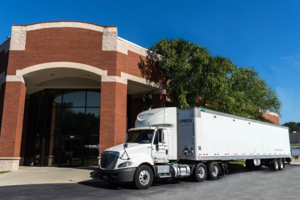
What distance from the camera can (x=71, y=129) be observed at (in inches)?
824

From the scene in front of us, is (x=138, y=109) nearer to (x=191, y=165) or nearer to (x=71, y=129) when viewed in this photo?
(x=71, y=129)

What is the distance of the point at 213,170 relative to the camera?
12812mm

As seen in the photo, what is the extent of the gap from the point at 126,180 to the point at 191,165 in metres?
3.85

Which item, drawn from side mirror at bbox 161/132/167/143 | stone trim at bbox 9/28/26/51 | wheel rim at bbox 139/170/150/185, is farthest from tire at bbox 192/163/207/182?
stone trim at bbox 9/28/26/51

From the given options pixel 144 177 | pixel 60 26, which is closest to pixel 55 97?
pixel 60 26

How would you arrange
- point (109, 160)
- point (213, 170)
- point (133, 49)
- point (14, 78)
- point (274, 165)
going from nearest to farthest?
1. point (109, 160)
2. point (213, 170)
3. point (274, 165)
4. point (14, 78)
5. point (133, 49)

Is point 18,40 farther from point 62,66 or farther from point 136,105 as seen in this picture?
point 136,105

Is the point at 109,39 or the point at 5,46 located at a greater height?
the point at 109,39

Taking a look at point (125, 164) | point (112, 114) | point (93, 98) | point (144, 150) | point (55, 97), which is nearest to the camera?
point (125, 164)

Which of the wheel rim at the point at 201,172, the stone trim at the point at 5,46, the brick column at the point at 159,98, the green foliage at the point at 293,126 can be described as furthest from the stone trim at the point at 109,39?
the green foliage at the point at 293,126

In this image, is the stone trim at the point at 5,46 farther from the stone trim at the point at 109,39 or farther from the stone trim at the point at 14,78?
the stone trim at the point at 109,39

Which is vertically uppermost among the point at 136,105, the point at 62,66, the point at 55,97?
the point at 62,66

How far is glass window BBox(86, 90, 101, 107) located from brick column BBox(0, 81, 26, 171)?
5401 mm

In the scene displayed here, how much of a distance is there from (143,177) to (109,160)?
1.67 meters
